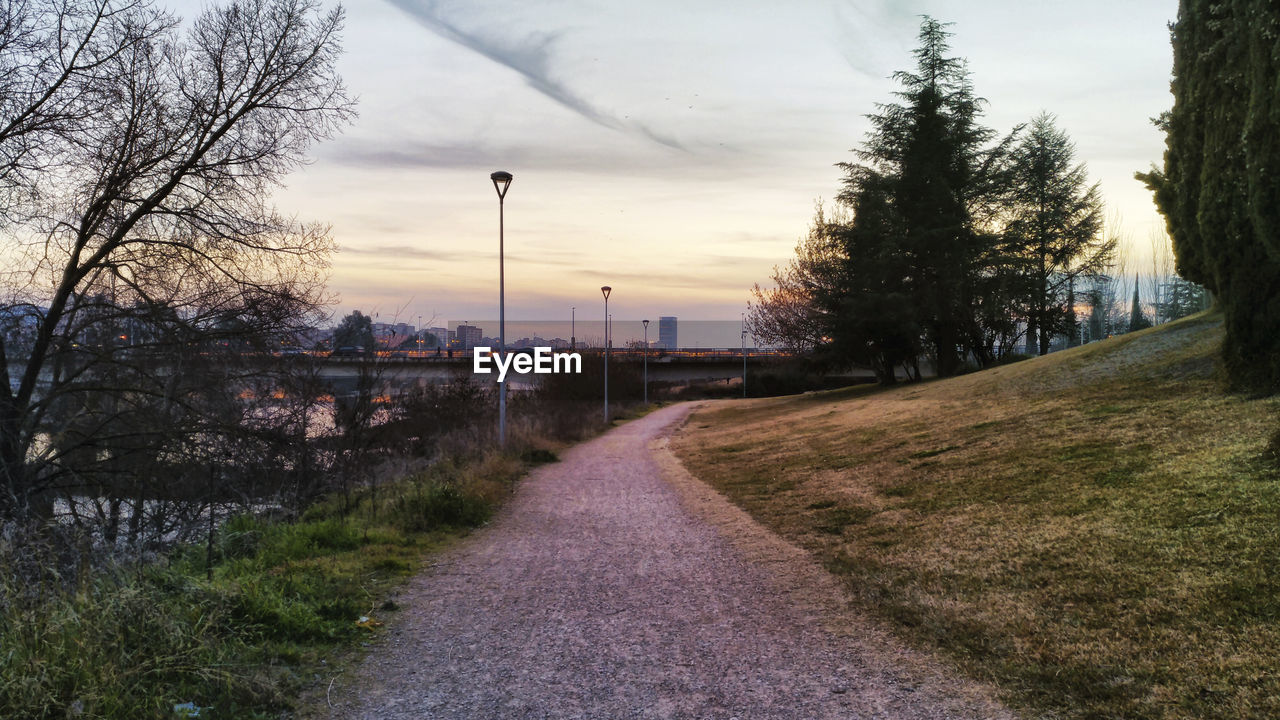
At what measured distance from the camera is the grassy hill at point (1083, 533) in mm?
4414

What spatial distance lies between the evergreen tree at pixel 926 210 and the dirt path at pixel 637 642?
26787 mm

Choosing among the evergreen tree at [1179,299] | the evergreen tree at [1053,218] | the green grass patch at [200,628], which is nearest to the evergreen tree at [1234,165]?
the green grass patch at [200,628]

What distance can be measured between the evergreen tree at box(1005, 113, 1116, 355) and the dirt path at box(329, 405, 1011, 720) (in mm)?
38169

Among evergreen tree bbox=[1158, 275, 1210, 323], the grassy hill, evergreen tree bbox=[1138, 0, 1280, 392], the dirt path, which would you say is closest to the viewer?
the dirt path

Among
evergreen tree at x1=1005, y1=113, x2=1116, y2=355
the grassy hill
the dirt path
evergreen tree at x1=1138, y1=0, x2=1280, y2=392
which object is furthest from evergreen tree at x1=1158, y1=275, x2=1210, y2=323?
the dirt path

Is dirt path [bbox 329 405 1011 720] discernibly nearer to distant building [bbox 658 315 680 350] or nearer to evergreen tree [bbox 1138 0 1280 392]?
evergreen tree [bbox 1138 0 1280 392]

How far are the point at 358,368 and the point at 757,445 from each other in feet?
35.1

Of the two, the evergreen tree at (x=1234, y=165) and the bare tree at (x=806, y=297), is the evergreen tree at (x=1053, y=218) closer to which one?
the bare tree at (x=806, y=297)

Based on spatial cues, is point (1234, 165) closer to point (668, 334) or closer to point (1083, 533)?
point (1083, 533)

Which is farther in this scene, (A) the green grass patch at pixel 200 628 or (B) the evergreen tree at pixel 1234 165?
(B) the evergreen tree at pixel 1234 165

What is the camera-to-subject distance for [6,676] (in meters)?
3.61

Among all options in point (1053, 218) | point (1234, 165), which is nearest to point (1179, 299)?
point (1053, 218)

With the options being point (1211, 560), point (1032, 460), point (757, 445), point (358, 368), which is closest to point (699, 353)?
point (757, 445)

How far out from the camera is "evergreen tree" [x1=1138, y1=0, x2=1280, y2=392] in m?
8.98
